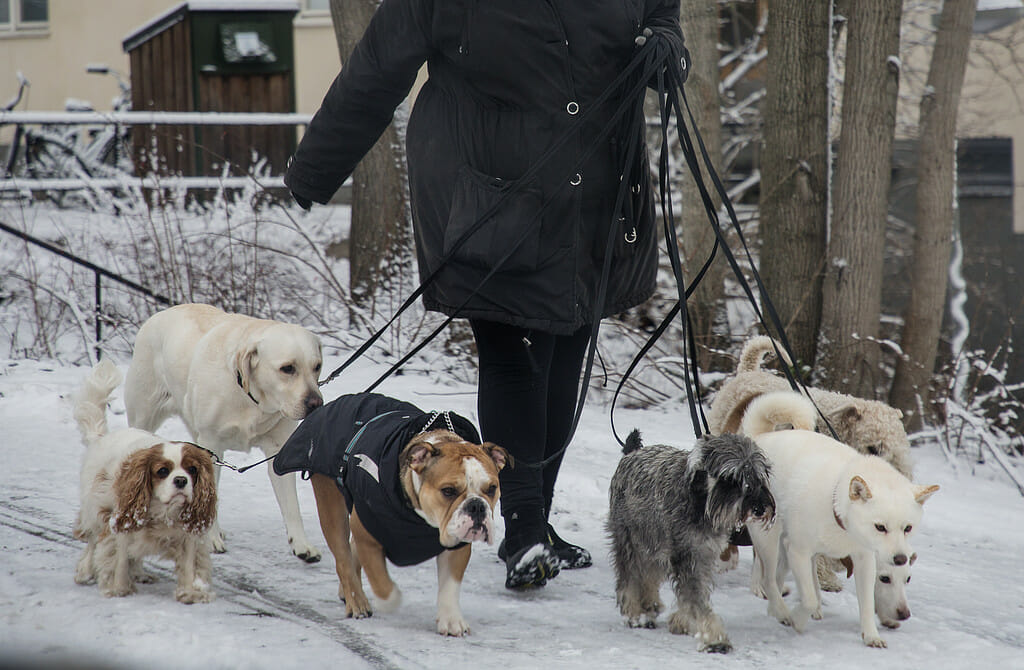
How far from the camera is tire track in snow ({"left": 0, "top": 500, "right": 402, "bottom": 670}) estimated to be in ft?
10.3

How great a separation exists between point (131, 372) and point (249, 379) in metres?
Result: 0.92

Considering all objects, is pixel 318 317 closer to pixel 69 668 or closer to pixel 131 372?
pixel 131 372

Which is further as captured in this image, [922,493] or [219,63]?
[219,63]

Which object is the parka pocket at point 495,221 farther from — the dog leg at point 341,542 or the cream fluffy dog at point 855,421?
the cream fluffy dog at point 855,421

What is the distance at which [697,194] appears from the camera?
7.59 metres

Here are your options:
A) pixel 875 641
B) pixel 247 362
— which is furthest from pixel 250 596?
pixel 875 641

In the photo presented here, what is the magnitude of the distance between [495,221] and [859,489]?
1.47m

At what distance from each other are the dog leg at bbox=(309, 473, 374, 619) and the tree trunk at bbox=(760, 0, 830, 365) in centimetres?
436

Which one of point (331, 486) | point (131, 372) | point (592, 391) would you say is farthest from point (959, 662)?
point (592, 391)

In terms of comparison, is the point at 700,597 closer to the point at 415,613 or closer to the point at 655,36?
the point at 415,613

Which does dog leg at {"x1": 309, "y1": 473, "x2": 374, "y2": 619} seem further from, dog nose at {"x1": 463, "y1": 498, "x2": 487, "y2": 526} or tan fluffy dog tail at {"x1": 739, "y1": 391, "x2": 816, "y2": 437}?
tan fluffy dog tail at {"x1": 739, "y1": 391, "x2": 816, "y2": 437}

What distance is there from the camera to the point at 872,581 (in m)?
3.37

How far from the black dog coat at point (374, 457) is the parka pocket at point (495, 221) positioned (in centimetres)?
56

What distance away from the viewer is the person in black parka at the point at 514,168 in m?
3.43
